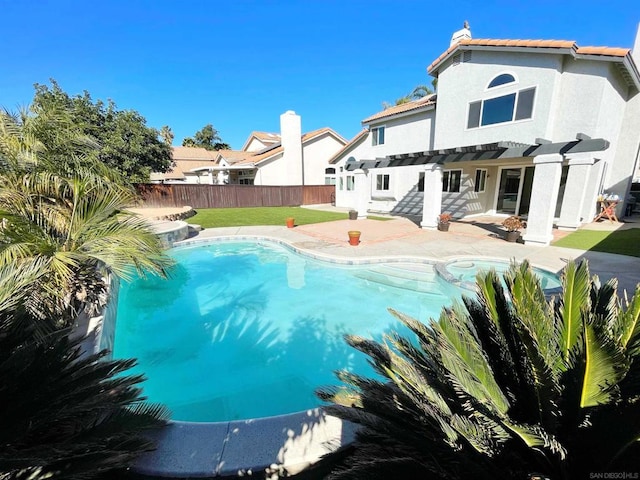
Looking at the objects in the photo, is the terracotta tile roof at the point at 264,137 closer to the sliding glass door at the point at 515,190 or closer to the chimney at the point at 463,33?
the chimney at the point at 463,33

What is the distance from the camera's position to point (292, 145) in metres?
30.0

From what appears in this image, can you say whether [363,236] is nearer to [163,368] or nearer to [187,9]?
[163,368]

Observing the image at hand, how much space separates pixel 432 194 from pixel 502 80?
23.2ft

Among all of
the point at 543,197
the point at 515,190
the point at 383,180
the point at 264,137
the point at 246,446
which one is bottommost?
the point at 246,446

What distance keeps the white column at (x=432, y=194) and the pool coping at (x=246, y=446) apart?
47.1ft

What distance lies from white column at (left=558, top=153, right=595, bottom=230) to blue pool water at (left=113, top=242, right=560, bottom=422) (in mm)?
10429

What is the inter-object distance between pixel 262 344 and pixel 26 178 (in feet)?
17.4

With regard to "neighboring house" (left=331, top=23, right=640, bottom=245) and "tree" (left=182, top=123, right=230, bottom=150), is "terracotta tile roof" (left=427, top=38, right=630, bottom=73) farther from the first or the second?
"tree" (left=182, top=123, right=230, bottom=150)

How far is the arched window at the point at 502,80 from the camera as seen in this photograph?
48.7ft

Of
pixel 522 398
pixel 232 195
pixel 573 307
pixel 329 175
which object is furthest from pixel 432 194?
pixel 329 175

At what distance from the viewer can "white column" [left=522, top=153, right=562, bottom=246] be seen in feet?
36.0

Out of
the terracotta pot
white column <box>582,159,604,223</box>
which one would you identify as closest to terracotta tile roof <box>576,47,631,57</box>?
white column <box>582,159,604,223</box>

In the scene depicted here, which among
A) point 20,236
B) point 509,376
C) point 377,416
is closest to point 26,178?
point 20,236

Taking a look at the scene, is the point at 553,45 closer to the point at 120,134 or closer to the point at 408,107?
the point at 408,107
